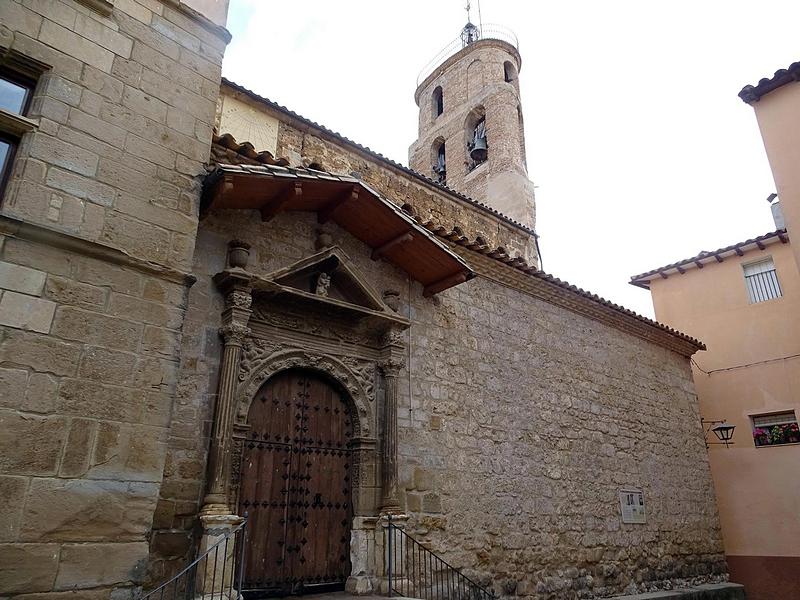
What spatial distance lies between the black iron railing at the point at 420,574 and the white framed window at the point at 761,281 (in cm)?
931

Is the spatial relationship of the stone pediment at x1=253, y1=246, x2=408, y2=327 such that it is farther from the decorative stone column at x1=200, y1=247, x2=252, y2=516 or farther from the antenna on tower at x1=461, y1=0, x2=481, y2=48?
the antenna on tower at x1=461, y1=0, x2=481, y2=48

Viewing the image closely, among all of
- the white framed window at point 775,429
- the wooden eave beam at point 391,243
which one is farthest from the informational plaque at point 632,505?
the wooden eave beam at point 391,243

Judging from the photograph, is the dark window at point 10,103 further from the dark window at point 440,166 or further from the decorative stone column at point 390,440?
the dark window at point 440,166

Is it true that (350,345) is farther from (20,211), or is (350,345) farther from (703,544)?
(703,544)

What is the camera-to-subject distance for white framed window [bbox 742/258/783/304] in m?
11.7

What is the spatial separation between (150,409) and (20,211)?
1.48 metres

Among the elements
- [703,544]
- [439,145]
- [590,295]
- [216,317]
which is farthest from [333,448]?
[439,145]

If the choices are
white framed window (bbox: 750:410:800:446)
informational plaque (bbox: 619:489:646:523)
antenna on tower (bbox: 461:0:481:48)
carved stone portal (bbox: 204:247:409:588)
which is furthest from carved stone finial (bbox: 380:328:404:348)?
antenna on tower (bbox: 461:0:481:48)

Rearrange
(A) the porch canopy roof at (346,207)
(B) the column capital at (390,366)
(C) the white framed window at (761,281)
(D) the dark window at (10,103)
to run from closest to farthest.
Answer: (D) the dark window at (10,103), (A) the porch canopy roof at (346,207), (B) the column capital at (390,366), (C) the white framed window at (761,281)

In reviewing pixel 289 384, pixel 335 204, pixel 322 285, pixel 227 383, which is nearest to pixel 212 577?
pixel 227 383

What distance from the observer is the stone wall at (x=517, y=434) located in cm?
561

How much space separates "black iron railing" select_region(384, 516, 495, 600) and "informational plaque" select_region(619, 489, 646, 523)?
10.5 ft

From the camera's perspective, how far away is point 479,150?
54.8 ft

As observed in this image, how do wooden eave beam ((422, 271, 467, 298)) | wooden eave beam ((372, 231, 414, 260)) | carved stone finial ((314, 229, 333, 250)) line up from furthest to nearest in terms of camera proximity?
wooden eave beam ((422, 271, 467, 298)) → wooden eave beam ((372, 231, 414, 260)) → carved stone finial ((314, 229, 333, 250))
